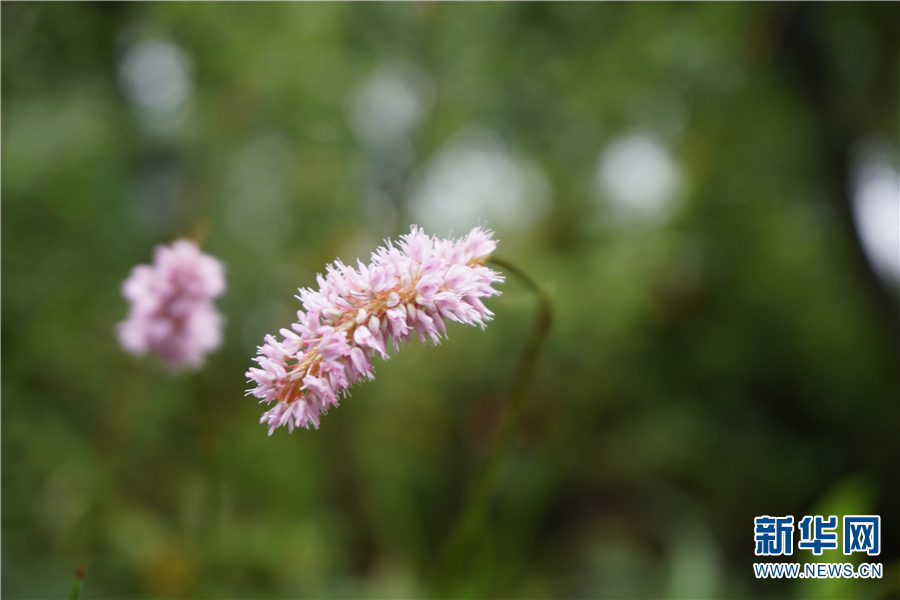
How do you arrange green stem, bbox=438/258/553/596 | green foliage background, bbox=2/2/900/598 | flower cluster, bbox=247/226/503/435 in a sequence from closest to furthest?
flower cluster, bbox=247/226/503/435, green stem, bbox=438/258/553/596, green foliage background, bbox=2/2/900/598

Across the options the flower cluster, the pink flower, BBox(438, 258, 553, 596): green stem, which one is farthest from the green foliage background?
the flower cluster

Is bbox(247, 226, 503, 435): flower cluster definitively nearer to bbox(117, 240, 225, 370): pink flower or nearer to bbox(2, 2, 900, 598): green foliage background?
bbox(117, 240, 225, 370): pink flower

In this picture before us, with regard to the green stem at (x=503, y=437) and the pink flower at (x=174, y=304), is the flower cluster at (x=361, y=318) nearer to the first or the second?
the green stem at (x=503, y=437)

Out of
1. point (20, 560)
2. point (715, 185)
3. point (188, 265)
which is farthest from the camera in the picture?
point (715, 185)

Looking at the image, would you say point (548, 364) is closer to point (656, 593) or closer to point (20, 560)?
point (656, 593)

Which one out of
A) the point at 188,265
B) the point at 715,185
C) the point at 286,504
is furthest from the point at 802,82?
the point at 286,504

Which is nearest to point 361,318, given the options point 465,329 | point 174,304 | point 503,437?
point 503,437

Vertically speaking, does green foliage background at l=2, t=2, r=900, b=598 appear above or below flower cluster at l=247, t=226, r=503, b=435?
above
